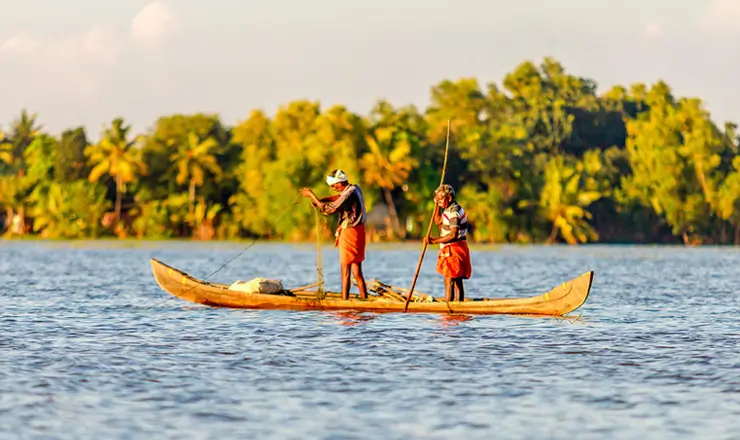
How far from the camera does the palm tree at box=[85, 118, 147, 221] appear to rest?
8750 cm

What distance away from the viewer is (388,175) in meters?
81.9

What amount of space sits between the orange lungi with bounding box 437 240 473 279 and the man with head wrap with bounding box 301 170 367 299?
4.32 feet

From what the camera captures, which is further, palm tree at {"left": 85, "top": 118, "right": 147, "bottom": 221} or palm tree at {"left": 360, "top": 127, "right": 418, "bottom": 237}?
palm tree at {"left": 85, "top": 118, "right": 147, "bottom": 221}

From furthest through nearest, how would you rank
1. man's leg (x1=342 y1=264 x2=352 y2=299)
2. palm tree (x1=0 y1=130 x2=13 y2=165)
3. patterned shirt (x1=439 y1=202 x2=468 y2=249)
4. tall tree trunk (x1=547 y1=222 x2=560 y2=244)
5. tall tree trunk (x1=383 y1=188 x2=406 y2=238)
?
palm tree (x1=0 y1=130 x2=13 y2=165), tall tree trunk (x1=547 y1=222 x2=560 y2=244), tall tree trunk (x1=383 y1=188 x2=406 y2=238), man's leg (x1=342 y1=264 x2=352 y2=299), patterned shirt (x1=439 y1=202 x2=468 y2=249)

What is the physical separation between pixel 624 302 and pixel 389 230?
59.4m

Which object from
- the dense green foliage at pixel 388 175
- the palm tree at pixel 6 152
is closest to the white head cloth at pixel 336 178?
the dense green foliage at pixel 388 175

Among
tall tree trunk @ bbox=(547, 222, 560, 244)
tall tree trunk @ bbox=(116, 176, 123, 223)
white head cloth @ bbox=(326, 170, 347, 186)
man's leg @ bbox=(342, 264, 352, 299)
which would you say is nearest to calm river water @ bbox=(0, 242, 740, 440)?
man's leg @ bbox=(342, 264, 352, 299)

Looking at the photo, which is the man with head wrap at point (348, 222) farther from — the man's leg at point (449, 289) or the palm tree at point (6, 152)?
the palm tree at point (6, 152)

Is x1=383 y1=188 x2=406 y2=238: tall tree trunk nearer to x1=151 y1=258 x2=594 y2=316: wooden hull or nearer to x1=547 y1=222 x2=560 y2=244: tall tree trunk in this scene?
x1=547 y1=222 x2=560 y2=244: tall tree trunk

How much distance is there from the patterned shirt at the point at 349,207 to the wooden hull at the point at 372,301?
1210 millimetres

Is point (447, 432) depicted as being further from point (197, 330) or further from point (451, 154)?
point (451, 154)

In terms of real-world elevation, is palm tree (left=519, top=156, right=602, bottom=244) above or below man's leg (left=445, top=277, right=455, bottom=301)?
above

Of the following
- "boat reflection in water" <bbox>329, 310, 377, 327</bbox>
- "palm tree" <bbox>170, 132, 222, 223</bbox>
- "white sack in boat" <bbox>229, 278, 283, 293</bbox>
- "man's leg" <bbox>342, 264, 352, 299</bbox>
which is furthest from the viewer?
"palm tree" <bbox>170, 132, 222, 223</bbox>

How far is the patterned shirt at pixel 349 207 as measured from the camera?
19.0 metres
